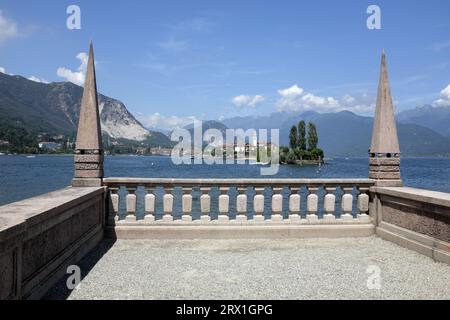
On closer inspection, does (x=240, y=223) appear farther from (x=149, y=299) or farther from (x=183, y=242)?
(x=149, y=299)

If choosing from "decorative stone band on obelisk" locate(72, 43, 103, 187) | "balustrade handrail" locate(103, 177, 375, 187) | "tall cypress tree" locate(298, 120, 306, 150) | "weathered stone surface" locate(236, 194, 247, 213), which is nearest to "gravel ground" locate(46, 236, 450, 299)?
"weathered stone surface" locate(236, 194, 247, 213)

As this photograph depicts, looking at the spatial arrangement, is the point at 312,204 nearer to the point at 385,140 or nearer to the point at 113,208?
the point at 385,140

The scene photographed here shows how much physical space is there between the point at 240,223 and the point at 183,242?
4.41 ft

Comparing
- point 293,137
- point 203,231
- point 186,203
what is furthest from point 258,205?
point 293,137

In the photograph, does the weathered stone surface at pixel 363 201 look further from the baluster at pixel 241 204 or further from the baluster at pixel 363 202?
the baluster at pixel 241 204

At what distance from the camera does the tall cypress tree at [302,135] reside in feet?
441

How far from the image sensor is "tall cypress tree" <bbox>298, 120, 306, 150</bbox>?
13450cm

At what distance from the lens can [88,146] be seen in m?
8.98

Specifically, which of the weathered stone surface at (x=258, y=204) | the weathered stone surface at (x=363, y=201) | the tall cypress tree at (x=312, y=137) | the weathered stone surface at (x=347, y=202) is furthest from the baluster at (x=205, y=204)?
the tall cypress tree at (x=312, y=137)

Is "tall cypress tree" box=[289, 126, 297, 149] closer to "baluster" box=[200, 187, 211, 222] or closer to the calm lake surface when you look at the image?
the calm lake surface

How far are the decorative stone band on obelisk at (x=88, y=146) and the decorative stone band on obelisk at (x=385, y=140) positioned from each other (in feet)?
20.9

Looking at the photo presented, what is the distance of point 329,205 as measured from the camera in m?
9.51

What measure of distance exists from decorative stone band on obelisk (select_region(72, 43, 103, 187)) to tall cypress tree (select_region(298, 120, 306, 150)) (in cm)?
12869
